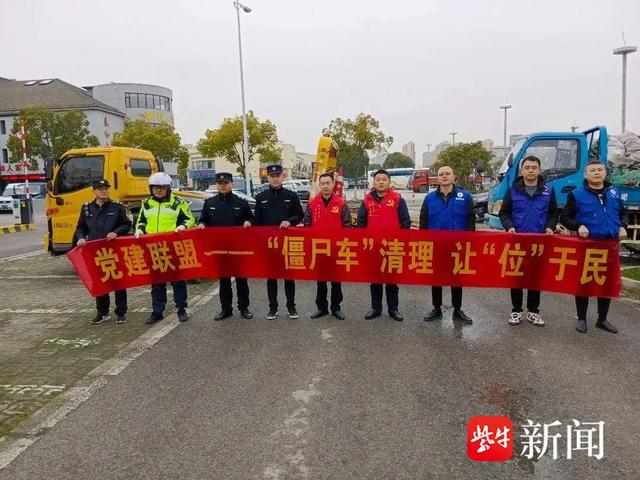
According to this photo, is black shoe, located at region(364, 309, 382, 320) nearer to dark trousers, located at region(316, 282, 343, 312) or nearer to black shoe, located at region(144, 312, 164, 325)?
dark trousers, located at region(316, 282, 343, 312)

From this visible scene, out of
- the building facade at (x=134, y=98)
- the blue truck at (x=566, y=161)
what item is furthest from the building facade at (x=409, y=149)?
the blue truck at (x=566, y=161)

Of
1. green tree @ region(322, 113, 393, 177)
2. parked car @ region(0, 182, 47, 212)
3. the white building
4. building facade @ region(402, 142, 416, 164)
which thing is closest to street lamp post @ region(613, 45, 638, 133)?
green tree @ region(322, 113, 393, 177)

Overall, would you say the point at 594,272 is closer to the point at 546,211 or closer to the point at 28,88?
the point at 546,211

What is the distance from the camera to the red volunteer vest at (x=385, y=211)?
5.94m

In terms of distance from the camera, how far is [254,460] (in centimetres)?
301

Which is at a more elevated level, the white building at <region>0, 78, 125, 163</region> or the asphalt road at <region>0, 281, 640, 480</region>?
the white building at <region>0, 78, 125, 163</region>

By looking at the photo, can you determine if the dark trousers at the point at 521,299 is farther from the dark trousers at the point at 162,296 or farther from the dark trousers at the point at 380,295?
the dark trousers at the point at 162,296

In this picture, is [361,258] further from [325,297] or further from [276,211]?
[276,211]

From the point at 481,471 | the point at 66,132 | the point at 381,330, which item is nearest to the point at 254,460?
the point at 481,471

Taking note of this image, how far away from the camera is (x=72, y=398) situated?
4.01 m

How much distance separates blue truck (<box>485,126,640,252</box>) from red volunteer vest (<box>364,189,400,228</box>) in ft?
15.0

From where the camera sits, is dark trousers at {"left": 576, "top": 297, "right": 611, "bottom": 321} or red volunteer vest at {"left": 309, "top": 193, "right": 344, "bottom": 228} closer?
dark trousers at {"left": 576, "top": 297, "right": 611, "bottom": 321}

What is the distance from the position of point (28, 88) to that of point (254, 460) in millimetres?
62797

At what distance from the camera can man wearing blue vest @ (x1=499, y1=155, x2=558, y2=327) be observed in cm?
552
